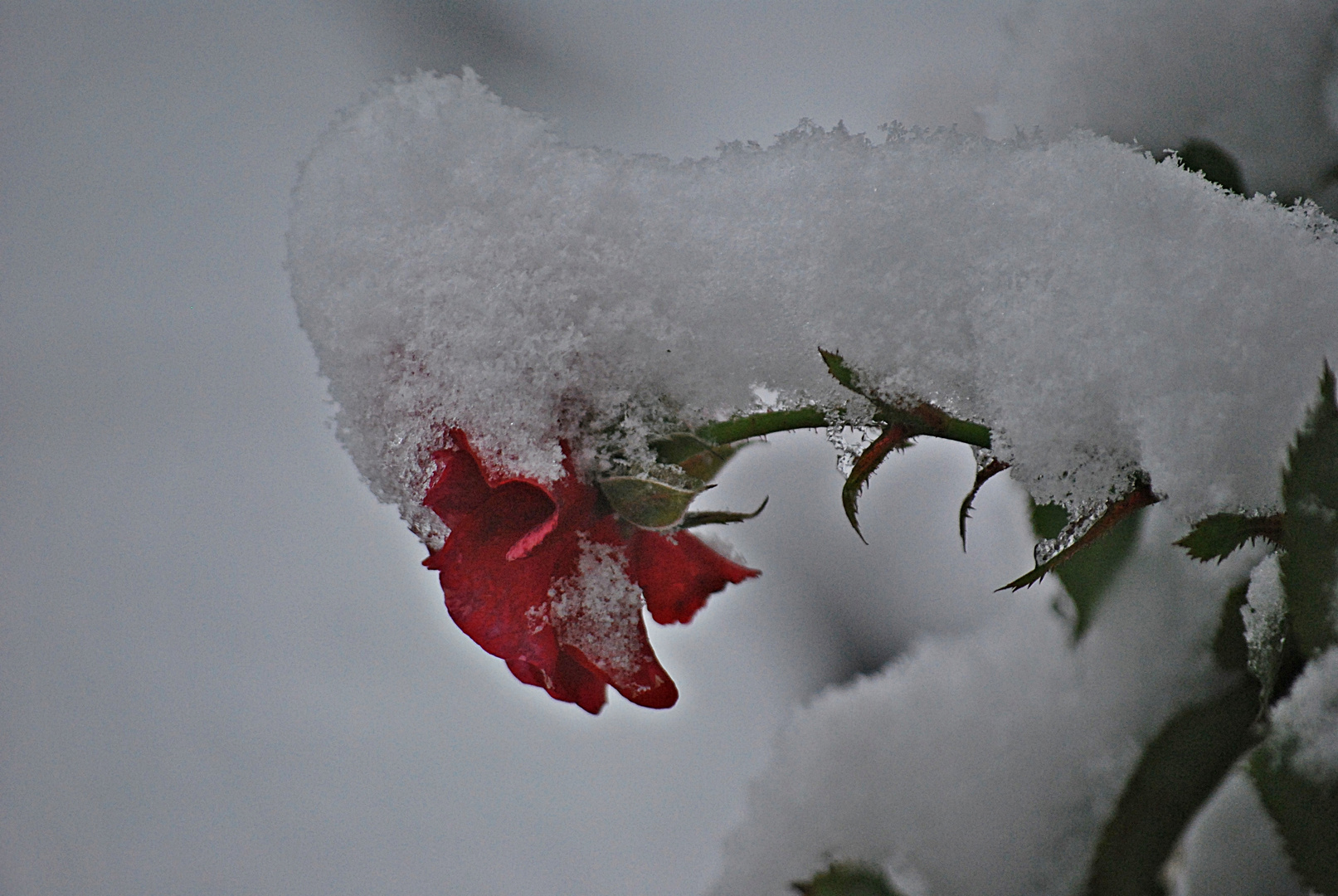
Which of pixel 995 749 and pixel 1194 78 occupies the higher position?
pixel 1194 78

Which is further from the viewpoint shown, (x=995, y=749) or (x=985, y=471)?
(x=995, y=749)

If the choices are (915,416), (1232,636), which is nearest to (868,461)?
(915,416)

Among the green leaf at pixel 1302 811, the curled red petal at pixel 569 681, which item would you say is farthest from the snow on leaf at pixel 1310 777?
the curled red petal at pixel 569 681

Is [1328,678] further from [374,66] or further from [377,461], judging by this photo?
[374,66]

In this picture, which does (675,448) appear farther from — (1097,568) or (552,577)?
(1097,568)

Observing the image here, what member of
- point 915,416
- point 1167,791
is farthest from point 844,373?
point 1167,791
